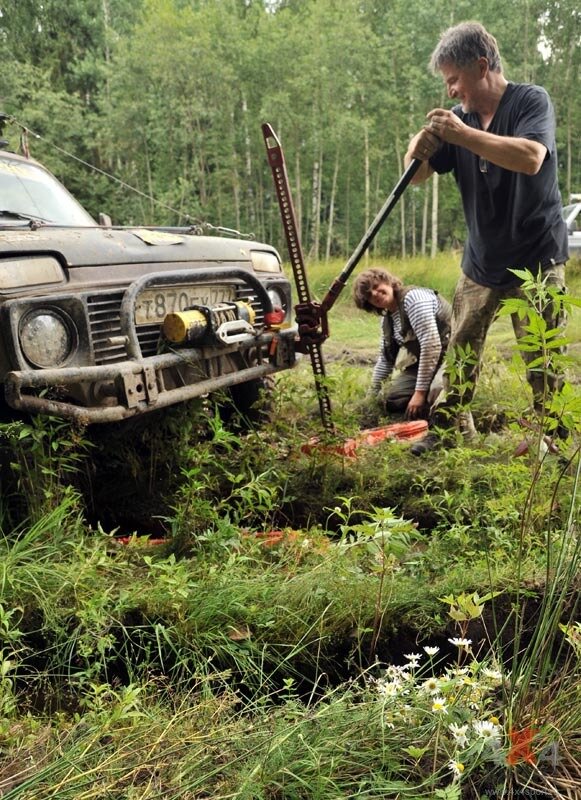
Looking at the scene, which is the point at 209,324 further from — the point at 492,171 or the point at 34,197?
the point at 492,171

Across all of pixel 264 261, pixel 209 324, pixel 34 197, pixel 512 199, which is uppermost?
pixel 34 197

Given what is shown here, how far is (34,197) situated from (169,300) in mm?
1321

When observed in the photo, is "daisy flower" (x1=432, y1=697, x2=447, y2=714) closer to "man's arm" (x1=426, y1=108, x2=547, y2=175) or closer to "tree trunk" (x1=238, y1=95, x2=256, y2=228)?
"man's arm" (x1=426, y1=108, x2=547, y2=175)

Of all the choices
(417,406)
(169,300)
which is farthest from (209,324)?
(417,406)

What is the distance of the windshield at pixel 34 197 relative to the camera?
3609 millimetres

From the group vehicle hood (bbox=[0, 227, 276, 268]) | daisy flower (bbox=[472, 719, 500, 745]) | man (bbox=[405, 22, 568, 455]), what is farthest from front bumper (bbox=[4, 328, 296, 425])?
daisy flower (bbox=[472, 719, 500, 745])

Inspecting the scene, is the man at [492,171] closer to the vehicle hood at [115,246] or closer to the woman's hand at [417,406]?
the woman's hand at [417,406]

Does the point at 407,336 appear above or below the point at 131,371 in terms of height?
below

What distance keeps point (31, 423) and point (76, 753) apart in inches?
57.9

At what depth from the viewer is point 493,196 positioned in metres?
3.52

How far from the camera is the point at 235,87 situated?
81.6ft

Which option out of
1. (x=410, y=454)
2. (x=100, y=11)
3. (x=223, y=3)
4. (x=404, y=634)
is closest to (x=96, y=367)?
(x=404, y=634)

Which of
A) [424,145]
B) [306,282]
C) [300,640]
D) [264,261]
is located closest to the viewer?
[300,640]

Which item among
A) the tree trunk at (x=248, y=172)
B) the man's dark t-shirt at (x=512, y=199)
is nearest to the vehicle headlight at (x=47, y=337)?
the man's dark t-shirt at (x=512, y=199)
